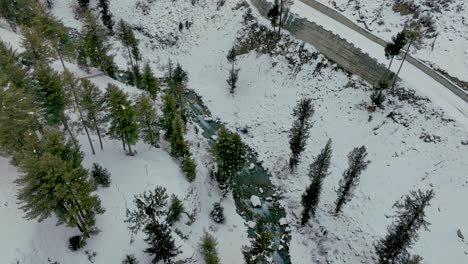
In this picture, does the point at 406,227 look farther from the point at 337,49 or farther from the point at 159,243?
the point at 337,49

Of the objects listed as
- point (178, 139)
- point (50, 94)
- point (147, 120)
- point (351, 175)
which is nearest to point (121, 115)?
point (147, 120)

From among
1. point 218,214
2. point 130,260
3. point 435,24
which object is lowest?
point 218,214

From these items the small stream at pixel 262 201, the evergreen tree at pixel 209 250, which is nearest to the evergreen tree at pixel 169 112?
the small stream at pixel 262 201

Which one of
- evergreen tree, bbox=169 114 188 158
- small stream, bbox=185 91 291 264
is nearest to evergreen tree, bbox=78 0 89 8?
small stream, bbox=185 91 291 264

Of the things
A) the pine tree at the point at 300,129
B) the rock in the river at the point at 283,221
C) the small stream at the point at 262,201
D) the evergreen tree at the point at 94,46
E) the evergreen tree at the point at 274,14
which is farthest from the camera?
the evergreen tree at the point at 274,14

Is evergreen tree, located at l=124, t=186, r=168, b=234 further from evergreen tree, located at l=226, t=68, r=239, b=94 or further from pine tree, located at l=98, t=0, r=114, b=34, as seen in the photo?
pine tree, located at l=98, t=0, r=114, b=34

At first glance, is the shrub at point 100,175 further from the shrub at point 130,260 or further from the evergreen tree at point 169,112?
the evergreen tree at point 169,112
